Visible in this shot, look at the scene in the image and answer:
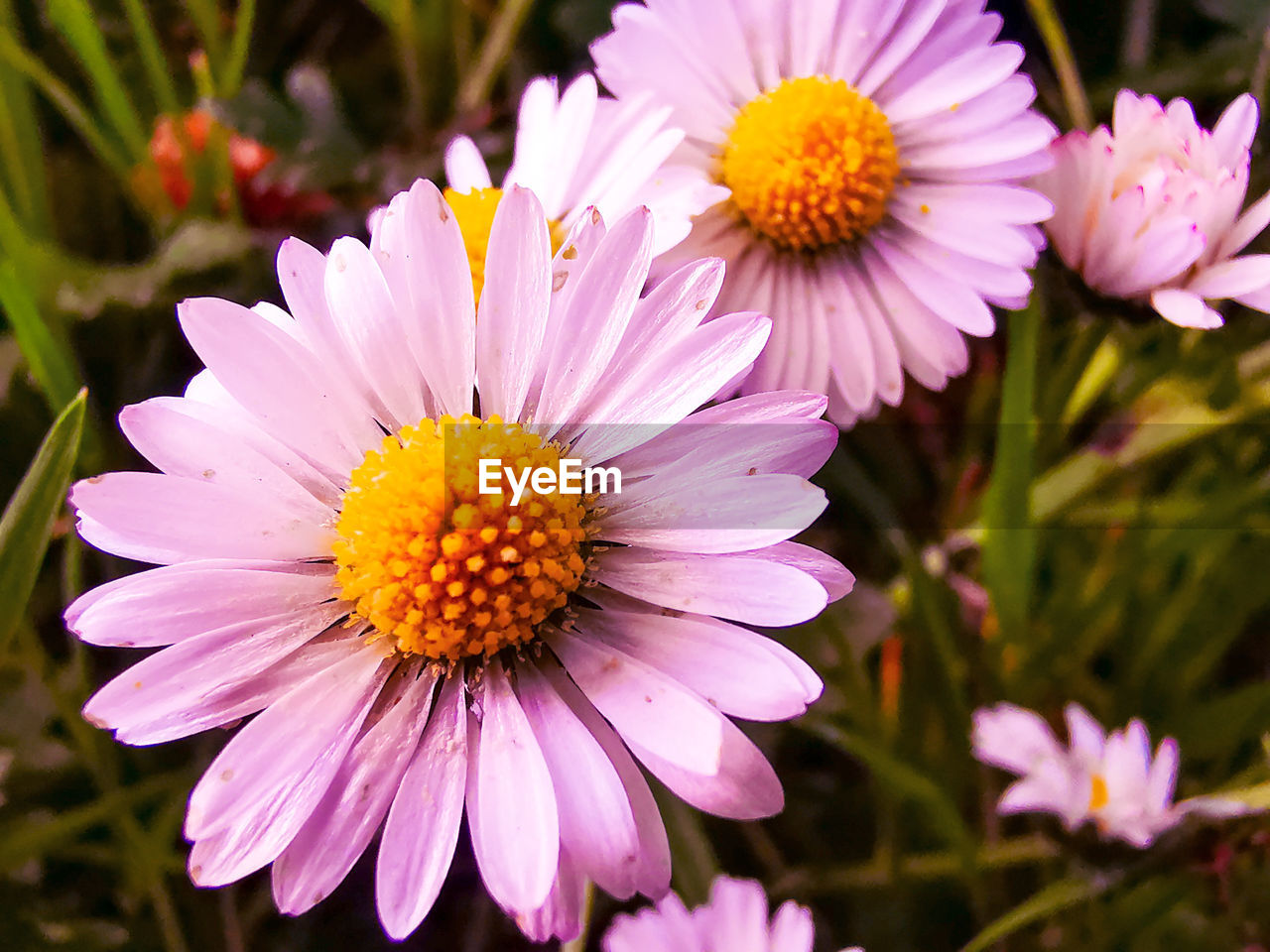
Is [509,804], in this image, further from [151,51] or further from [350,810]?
[151,51]

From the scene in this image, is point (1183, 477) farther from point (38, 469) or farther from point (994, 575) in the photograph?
point (38, 469)

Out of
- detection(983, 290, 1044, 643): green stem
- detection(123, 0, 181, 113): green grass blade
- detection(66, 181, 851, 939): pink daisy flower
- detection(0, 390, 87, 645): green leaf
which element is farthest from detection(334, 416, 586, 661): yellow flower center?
detection(123, 0, 181, 113): green grass blade

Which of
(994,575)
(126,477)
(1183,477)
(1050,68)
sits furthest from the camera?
(1050,68)

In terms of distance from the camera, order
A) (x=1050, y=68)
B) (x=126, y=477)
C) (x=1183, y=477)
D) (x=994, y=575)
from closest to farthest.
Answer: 1. (x=126, y=477)
2. (x=994, y=575)
3. (x=1183, y=477)
4. (x=1050, y=68)

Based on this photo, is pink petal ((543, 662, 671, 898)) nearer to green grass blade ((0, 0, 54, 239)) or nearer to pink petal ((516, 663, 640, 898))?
pink petal ((516, 663, 640, 898))

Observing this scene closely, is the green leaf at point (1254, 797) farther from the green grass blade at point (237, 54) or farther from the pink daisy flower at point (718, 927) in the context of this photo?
the green grass blade at point (237, 54)

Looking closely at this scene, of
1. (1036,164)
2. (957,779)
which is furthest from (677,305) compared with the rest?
(957,779)
